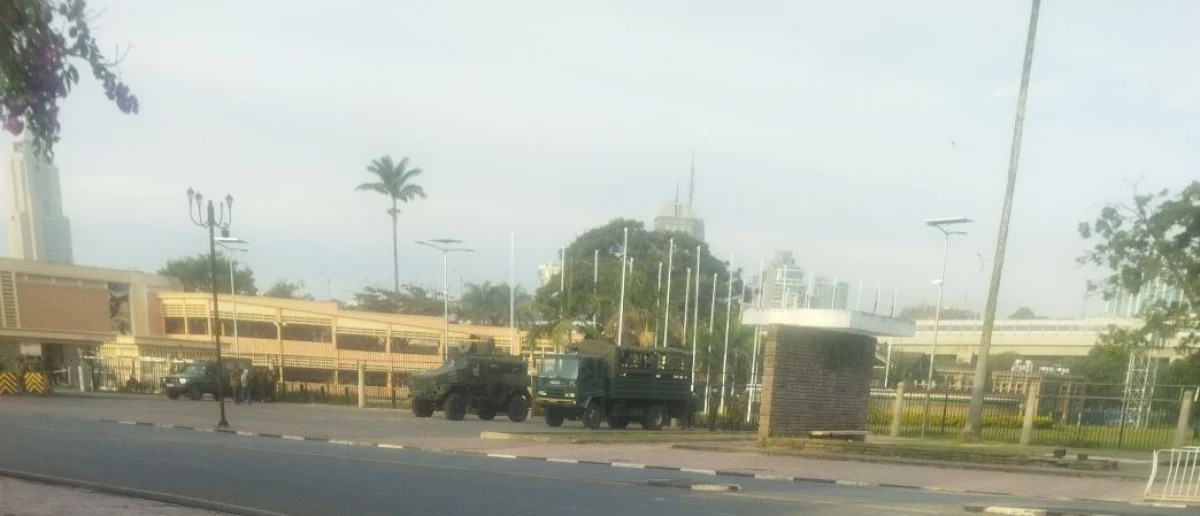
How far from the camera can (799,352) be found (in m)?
19.8

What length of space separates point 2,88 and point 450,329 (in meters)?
44.9

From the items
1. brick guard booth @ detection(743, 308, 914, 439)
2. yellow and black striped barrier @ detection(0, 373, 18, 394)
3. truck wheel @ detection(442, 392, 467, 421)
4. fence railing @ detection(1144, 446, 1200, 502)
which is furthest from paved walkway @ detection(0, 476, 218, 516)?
yellow and black striped barrier @ detection(0, 373, 18, 394)

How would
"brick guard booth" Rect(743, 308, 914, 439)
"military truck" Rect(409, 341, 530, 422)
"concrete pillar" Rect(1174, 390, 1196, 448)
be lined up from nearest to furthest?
"brick guard booth" Rect(743, 308, 914, 439)
"concrete pillar" Rect(1174, 390, 1196, 448)
"military truck" Rect(409, 341, 530, 422)

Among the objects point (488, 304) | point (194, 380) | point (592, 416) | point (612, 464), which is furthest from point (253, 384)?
point (488, 304)

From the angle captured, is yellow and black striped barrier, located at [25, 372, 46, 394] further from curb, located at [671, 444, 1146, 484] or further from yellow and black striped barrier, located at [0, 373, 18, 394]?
curb, located at [671, 444, 1146, 484]

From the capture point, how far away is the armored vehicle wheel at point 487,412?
1156 inches

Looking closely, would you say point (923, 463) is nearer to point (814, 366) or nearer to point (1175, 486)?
point (814, 366)

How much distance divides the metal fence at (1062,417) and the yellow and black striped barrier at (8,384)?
31931 mm

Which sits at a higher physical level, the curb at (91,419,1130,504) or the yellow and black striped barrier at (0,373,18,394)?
the yellow and black striped barrier at (0,373,18,394)

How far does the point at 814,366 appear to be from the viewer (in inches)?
797

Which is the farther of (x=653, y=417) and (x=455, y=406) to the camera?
(x=455, y=406)

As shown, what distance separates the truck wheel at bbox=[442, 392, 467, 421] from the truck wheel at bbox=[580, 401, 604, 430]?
4745 millimetres

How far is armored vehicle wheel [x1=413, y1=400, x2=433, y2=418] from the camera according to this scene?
29094mm

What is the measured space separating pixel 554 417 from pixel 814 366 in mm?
9024
